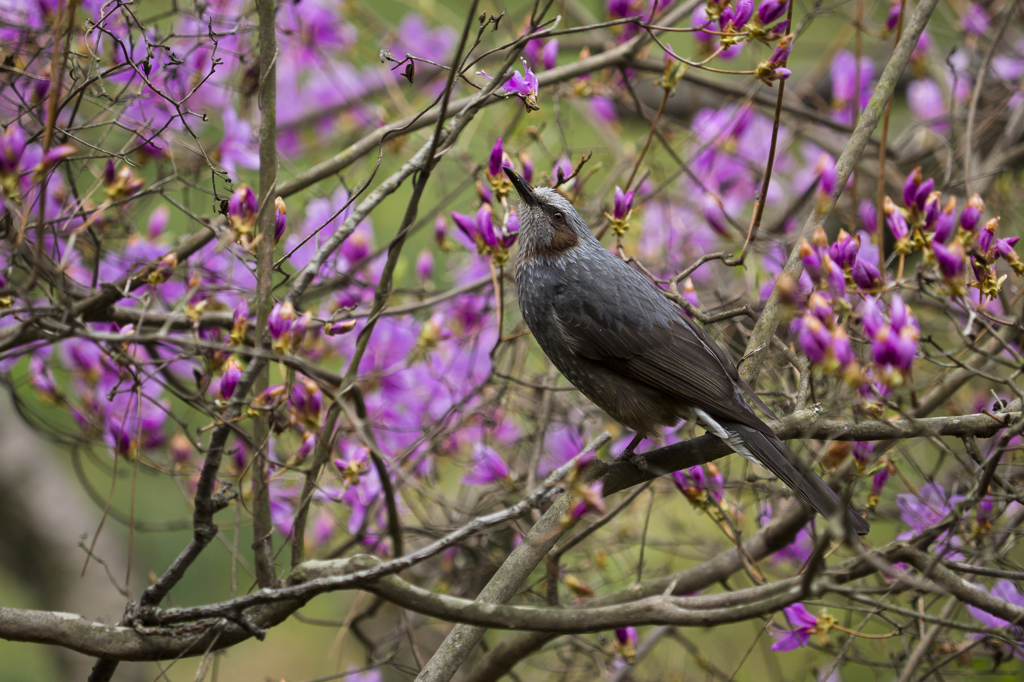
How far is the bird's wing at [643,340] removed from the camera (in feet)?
8.25

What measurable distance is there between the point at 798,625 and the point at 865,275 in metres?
1.05

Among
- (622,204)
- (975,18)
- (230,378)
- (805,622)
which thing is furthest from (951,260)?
(975,18)

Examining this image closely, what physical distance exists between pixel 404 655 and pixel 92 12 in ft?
9.22

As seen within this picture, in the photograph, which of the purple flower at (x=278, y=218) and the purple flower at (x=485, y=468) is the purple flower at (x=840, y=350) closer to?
the purple flower at (x=278, y=218)

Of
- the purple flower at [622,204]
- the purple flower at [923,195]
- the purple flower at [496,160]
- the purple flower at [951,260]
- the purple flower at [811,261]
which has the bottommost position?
the purple flower at [951,260]

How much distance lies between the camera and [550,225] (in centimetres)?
285

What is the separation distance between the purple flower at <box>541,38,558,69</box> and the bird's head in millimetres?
438

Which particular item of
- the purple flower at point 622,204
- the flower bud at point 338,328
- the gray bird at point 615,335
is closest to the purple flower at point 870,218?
the gray bird at point 615,335

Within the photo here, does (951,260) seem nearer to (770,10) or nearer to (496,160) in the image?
(770,10)

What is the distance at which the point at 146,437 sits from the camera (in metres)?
2.72

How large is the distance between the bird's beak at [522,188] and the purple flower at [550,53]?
1.50 feet

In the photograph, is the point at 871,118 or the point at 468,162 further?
the point at 468,162

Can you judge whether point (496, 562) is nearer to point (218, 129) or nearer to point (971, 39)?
point (218, 129)

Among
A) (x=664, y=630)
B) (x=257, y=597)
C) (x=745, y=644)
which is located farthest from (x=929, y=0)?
(x=745, y=644)
